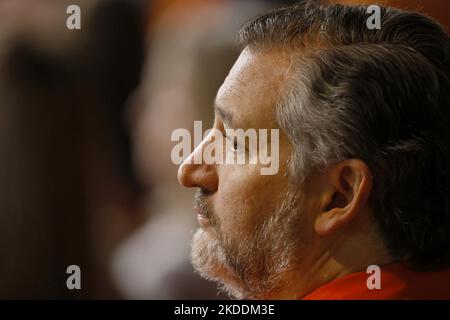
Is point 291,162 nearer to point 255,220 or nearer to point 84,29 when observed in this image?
point 255,220

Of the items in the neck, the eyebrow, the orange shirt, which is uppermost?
the eyebrow

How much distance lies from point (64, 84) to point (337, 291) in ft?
2.28

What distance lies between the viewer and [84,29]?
148 cm

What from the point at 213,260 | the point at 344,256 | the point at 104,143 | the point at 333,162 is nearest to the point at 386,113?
the point at 333,162

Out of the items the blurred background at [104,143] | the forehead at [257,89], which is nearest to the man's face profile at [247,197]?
the forehead at [257,89]

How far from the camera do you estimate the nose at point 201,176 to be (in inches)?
48.1

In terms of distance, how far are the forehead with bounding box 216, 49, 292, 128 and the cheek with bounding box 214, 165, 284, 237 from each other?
81 mm

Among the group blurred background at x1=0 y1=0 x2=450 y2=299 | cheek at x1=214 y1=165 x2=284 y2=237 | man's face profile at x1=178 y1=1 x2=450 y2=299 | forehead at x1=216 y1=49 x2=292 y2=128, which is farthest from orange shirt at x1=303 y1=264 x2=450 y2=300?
blurred background at x1=0 y1=0 x2=450 y2=299

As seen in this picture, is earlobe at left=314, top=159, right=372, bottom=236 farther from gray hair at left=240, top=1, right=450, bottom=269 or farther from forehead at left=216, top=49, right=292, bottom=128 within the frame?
forehead at left=216, top=49, right=292, bottom=128

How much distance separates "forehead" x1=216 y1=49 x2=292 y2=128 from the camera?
117 cm

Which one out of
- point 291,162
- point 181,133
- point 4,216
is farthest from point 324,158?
point 4,216

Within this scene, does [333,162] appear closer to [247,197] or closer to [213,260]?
[247,197]

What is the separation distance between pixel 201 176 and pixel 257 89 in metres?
0.17

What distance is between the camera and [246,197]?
46.8 inches
